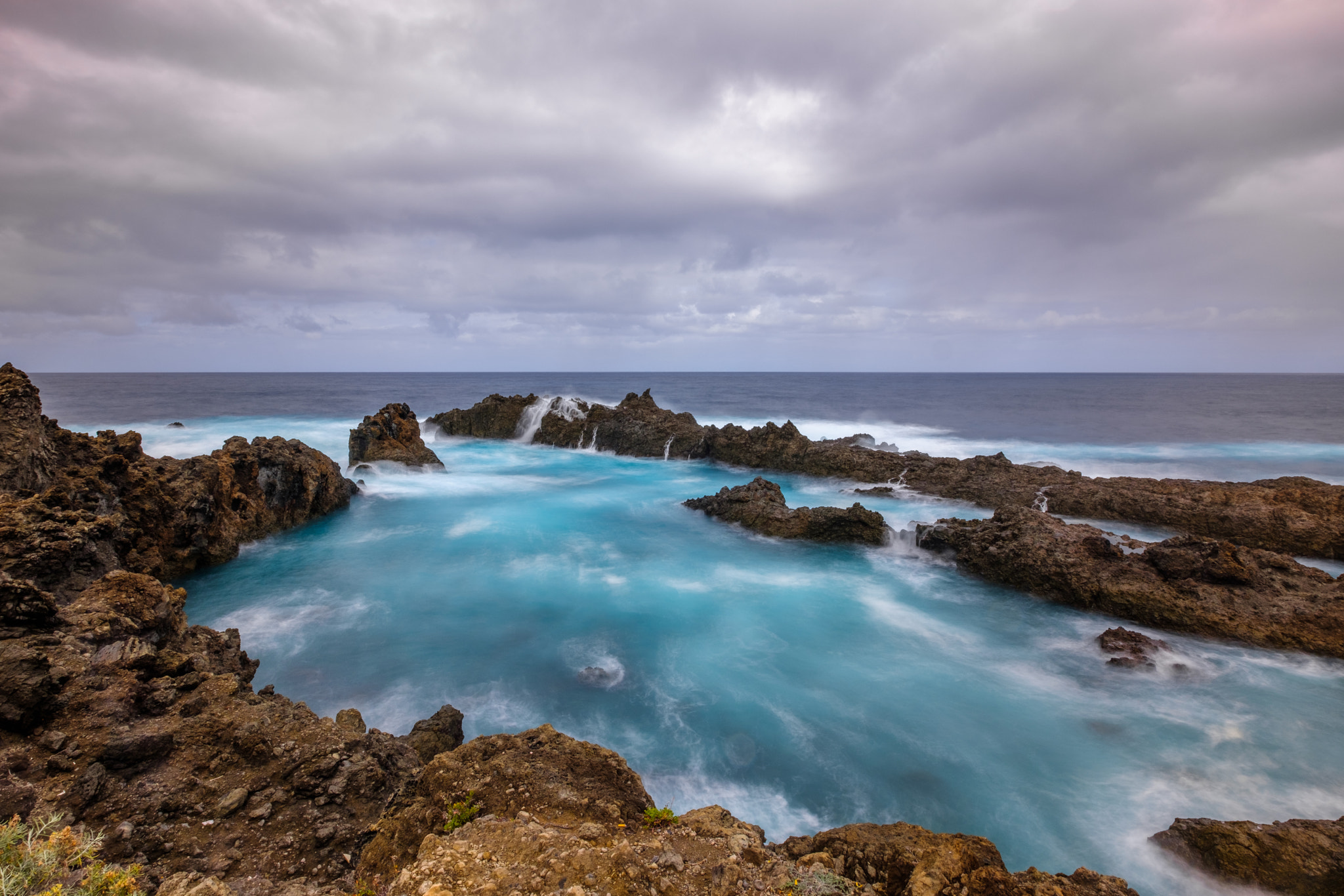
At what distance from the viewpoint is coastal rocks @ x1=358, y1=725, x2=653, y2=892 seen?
4.28 m

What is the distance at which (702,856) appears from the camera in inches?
152

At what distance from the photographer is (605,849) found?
380 centimetres

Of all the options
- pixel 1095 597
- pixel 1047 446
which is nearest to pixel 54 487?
pixel 1095 597

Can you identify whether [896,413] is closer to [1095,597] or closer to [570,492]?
[570,492]

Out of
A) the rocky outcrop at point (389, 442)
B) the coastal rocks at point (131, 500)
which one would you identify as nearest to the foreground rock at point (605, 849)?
the coastal rocks at point (131, 500)

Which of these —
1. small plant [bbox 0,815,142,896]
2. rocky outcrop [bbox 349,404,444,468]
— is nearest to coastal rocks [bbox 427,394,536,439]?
rocky outcrop [bbox 349,404,444,468]

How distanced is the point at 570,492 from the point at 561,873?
77.9ft

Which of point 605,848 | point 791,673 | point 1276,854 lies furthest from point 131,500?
point 1276,854

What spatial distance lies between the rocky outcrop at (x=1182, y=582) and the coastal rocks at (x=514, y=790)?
13.2 m

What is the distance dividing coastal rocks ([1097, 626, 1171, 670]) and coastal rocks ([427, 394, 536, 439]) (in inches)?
1434

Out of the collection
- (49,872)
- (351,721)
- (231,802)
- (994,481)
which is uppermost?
(49,872)

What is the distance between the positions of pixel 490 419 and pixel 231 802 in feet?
127

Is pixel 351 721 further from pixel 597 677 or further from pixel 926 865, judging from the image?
pixel 926 865

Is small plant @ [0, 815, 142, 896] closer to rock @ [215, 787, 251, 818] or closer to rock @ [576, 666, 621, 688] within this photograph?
rock @ [215, 787, 251, 818]
